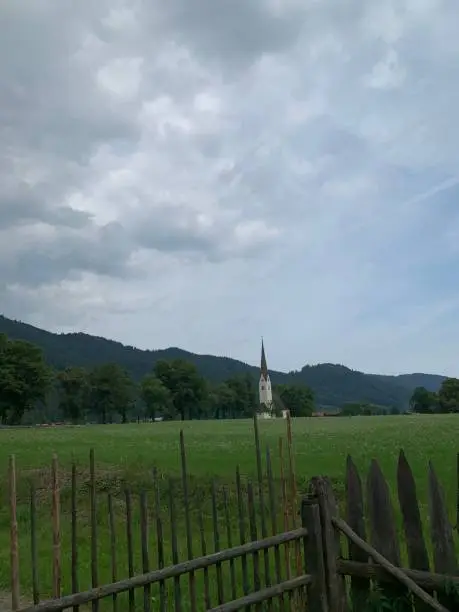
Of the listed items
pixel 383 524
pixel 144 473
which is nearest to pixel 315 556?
pixel 383 524

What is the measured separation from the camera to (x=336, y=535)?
20.0ft

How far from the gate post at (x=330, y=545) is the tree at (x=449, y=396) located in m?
145

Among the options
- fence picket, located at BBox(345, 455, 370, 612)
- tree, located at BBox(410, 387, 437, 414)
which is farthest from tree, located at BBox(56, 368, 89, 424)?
fence picket, located at BBox(345, 455, 370, 612)

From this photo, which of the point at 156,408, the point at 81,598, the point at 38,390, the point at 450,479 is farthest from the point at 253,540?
the point at 156,408

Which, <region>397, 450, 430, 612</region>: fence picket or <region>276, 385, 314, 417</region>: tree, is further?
<region>276, 385, 314, 417</region>: tree

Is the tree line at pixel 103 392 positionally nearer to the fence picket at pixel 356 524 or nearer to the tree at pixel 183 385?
the tree at pixel 183 385

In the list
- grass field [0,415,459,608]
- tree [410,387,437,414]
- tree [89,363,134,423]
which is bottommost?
tree [410,387,437,414]

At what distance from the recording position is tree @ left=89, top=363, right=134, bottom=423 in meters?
120

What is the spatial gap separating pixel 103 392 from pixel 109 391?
43.2 inches

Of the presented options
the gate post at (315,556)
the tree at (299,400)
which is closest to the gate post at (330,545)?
the gate post at (315,556)

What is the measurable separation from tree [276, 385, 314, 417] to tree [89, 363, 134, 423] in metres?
53.3

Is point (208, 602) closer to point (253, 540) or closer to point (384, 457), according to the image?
point (253, 540)

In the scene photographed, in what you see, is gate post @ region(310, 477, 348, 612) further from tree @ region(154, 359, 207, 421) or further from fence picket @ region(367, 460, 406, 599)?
tree @ region(154, 359, 207, 421)

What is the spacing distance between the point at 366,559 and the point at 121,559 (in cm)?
682
